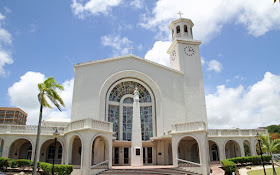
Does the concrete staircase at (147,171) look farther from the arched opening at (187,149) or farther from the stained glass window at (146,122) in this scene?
the stained glass window at (146,122)

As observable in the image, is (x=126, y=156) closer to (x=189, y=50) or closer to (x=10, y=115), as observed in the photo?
(x=189, y=50)

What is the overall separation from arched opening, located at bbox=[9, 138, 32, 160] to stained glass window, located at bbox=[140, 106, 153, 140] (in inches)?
490

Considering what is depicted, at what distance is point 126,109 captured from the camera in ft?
86.5

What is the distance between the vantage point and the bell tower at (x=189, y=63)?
27.0 m

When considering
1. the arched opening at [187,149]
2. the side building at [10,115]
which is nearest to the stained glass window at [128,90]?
the arched opening at [187,149]

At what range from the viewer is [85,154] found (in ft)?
57.2

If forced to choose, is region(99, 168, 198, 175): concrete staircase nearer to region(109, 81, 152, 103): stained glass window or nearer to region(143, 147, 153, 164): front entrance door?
region(143, 147, 153, 164): front entrance door

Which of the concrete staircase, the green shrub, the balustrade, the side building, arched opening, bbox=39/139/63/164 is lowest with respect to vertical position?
the concrete staircase

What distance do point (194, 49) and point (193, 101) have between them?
7447 mm

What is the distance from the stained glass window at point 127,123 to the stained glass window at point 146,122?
140cm

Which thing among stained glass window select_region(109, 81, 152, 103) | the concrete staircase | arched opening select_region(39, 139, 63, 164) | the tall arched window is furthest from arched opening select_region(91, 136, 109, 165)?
stained glass window select_region(109, 81, 152, 103)

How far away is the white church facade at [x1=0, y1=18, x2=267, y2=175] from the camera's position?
22328 mm

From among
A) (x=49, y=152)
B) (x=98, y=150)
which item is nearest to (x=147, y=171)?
(x=98, y=150)

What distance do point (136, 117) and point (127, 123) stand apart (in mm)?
3960
